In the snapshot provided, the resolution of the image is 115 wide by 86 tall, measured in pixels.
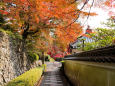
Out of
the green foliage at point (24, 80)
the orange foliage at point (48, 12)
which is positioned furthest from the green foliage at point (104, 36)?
the green foliage at point (24, 80)

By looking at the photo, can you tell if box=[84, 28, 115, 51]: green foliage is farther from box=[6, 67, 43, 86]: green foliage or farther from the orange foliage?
box=[6, 67, 43, 86]: green foliage

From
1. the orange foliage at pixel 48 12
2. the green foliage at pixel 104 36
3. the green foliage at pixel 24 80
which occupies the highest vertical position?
the orange foliage at pixel 48 12

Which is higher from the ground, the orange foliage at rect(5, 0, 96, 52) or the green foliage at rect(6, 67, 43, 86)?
the orange foliage at rect(5, 0, 96, 52)

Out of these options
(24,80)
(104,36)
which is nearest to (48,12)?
(24,80)

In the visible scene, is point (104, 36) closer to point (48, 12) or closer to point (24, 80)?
point (48, 12)

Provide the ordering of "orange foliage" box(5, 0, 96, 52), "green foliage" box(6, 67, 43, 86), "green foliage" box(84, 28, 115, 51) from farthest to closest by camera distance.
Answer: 1. "green foliage" box(84, 28, 115, 51)
2. "orange foliage" box(5, 0, 96, 52)
3. "green foliage" box(6, 67, 43, 86)

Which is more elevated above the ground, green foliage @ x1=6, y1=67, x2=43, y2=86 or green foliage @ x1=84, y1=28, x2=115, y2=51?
green foliage @ x1=84, y1=28, x2=115, y2=51

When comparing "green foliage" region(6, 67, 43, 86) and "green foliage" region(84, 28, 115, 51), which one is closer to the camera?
"green foliage" region(6, 67, 43, 86)

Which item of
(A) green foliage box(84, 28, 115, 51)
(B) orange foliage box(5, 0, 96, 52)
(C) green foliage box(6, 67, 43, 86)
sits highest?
(B) orange foliage box(5, 0, 96, 52)

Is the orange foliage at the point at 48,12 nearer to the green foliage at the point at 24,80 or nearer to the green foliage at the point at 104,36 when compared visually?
the green foliage at the point at 24,80

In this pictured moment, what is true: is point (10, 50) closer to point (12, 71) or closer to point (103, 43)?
point (12, 71)

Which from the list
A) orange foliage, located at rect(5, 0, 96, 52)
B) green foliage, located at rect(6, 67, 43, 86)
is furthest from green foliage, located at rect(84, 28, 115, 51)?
green foliage, located at rect(6, 67, 43, 86)

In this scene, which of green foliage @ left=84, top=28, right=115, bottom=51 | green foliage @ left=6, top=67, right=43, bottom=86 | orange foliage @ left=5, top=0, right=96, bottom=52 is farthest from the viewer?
green foliage @ left=84, top=28, right=115, bottom=51

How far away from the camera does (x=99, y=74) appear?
296 centimetres
